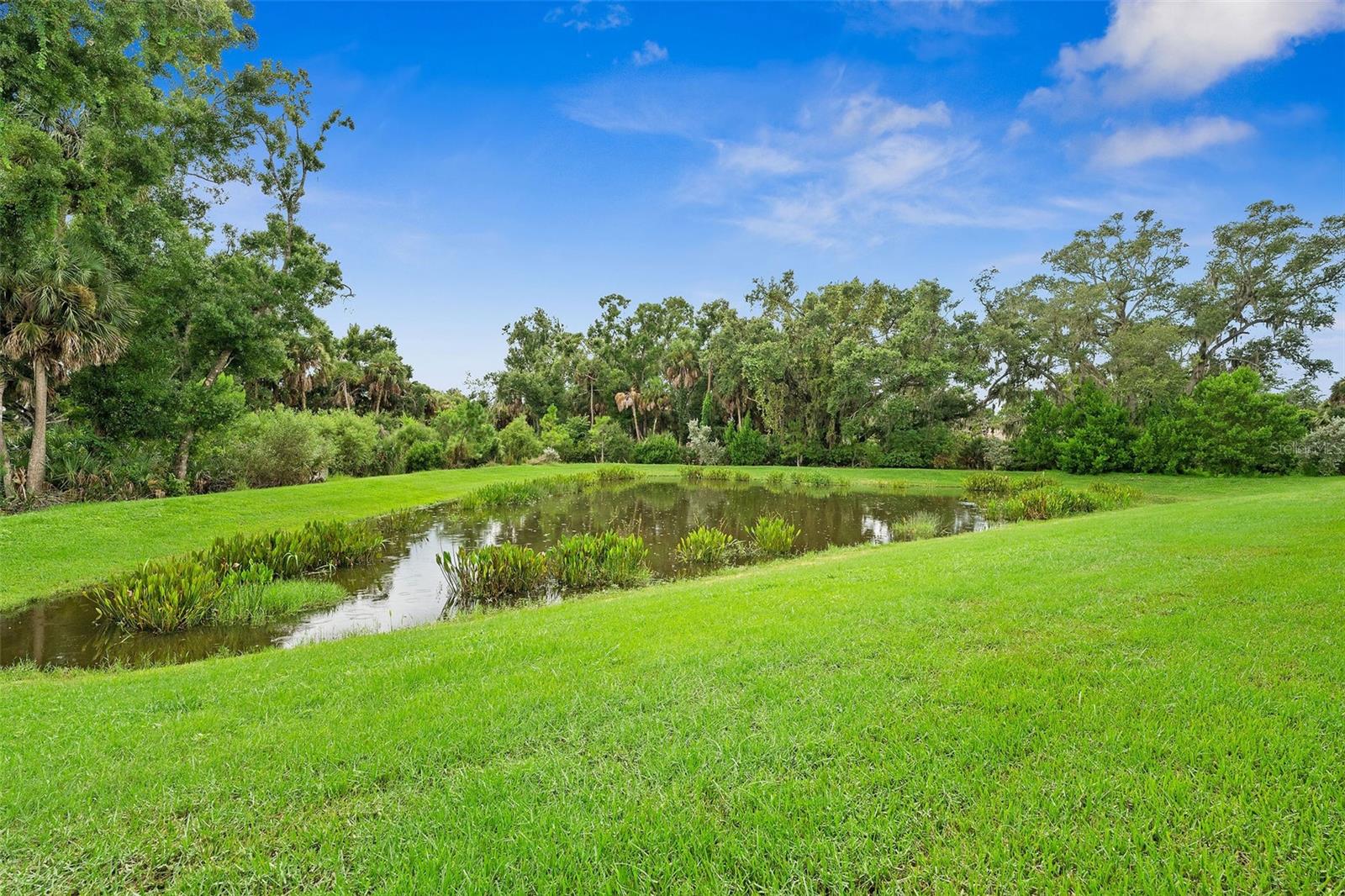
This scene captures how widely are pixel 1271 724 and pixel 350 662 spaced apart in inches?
256

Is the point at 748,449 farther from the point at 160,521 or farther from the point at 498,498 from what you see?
the point at 160,521

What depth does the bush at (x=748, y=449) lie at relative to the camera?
40531 mm

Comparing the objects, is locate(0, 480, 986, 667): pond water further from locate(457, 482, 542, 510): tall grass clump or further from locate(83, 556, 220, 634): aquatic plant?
locate(457, 482, 542, 510): tall grass clump

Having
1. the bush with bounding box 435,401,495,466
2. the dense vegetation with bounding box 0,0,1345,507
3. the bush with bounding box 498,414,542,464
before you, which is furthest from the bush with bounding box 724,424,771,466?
the bush with bounding box 435,401,495,466

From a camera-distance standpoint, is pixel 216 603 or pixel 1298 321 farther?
pixel 1298 321

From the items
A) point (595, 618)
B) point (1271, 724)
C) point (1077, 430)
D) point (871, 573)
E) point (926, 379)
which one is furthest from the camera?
point (926, 379)

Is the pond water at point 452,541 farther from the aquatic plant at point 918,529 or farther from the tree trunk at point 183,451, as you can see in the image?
the tree trunk at point 183,451

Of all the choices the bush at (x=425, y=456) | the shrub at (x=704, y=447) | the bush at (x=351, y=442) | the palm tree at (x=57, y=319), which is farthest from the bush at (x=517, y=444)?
the palm tree at (x=57, y=319)

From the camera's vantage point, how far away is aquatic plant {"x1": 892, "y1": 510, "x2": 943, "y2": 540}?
14.9m

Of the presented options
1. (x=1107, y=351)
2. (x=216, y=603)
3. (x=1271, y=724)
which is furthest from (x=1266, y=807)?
(x=1107, y=351)

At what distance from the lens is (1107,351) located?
3300cm

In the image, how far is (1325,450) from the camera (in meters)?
23.0

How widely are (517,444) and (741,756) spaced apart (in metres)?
35.1

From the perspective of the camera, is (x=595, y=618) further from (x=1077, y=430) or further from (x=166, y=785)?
(x=1077, y=430)
